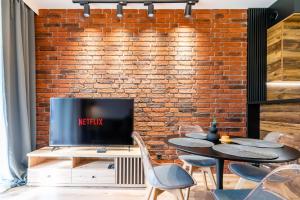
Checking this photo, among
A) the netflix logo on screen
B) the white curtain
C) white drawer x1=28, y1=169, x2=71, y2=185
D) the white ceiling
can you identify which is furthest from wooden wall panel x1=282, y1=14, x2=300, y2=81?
the white curtain

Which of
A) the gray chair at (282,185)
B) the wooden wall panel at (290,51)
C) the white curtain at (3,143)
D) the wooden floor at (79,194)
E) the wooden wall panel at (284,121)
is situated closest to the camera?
the gray chair at (282,185)

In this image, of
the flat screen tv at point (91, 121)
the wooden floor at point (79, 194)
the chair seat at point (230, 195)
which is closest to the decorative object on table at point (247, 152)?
the chair seat at point (230, 195)

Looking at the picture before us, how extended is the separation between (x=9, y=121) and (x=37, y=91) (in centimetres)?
75

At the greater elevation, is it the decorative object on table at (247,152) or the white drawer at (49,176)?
the decorative object on table at (247,152)

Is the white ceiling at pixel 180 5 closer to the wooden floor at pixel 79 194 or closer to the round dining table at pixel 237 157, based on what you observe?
the round dining table at pixel 237 157

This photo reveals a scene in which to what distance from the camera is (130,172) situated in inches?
107

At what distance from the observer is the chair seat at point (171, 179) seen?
1.67 meters

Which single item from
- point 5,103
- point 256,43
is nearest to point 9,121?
point 5,103

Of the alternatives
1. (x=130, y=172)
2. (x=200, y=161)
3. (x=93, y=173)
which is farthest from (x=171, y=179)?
(x=93, y=173)

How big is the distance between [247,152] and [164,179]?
0.66m

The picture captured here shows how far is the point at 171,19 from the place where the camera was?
3254 mm

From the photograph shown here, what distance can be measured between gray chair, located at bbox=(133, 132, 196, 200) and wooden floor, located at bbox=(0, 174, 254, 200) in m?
0.76

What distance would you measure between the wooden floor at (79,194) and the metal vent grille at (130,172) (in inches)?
4.1

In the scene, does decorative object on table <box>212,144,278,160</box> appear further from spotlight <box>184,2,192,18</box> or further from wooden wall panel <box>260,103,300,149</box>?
spotlight <box>184,2,192,18</box>
